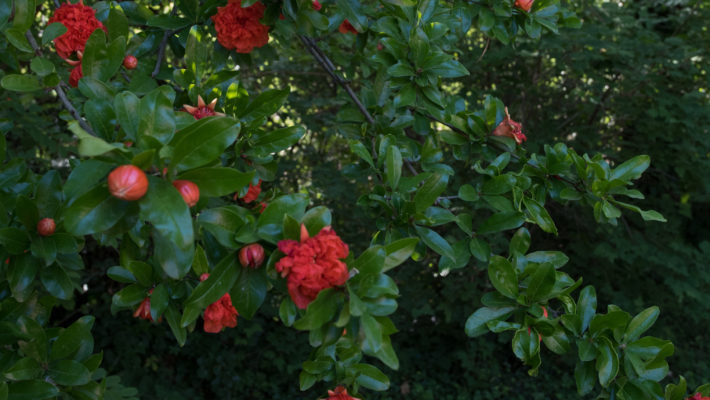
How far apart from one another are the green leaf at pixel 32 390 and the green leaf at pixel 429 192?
937mm

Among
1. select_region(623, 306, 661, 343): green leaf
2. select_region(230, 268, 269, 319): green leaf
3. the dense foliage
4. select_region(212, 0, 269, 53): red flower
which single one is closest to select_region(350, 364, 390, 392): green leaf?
the dense foliage

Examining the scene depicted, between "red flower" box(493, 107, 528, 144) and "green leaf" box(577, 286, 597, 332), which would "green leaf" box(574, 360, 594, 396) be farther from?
"red flower" box(493, 107, 528, 144)

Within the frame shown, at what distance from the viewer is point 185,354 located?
4.04 m

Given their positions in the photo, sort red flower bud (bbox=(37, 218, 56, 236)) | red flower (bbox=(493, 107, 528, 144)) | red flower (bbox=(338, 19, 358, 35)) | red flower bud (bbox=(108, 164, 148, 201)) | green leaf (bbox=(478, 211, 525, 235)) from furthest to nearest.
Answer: red flower (bbox=(338, 19, 358, 35))
red flower (bbox=(493, 107, 528, 144))
green leaf (bbox=(478, 211, 525, 235))
red flower bud (bbox=(37, 218, 56, 236))
red flower bud (bbox=(108, 164, 148, 201))

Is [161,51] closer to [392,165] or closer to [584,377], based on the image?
[392,165]

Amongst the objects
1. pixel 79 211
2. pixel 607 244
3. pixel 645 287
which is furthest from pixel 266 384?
pixel 79 211

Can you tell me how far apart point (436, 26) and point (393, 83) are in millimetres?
214

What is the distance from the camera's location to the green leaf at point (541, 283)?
1.21 m

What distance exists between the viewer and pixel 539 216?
138 centimetres

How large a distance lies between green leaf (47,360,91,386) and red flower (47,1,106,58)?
2.58 ft

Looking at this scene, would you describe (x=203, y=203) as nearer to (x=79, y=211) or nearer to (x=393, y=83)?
(x=79, y=211)

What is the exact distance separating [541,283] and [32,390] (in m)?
1.18

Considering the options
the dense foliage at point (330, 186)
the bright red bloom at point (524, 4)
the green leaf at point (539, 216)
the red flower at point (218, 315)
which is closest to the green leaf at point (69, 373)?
the dense foliage at point (330, 186)

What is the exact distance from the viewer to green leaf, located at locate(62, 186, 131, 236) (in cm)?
78
